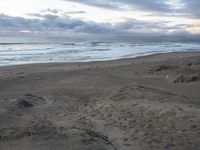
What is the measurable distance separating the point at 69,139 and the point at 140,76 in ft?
43.0

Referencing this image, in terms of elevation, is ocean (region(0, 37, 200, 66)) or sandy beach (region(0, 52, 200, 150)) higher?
ocean (region(0, 37, 200, 66))

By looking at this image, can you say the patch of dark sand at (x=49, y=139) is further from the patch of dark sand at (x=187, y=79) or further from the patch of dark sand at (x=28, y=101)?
the patch of dark sand at (x=187, y=79)

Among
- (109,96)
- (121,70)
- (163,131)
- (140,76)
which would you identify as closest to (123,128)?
(163,131)

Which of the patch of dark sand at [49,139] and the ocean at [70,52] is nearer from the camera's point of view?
the patch of dark sand at [49,139]

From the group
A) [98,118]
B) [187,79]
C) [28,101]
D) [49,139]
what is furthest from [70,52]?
[49,139]

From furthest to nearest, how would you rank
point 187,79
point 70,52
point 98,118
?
point 70,52, point 187,79, point 98,118

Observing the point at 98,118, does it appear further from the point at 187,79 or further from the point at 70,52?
the point at 70,52

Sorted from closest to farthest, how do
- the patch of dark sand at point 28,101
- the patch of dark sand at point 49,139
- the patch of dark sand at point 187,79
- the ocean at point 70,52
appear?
1. the patch of dark sand at point 49,139
2. the patch of dark sand at point 28,101
3. the patch of dark sand at point 187,79
4. the ocean at point 70,52

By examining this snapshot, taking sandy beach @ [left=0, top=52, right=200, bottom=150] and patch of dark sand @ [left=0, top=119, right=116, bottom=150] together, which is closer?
patch of dark sand @ [left=0, top=119, right=116, bottom=150]

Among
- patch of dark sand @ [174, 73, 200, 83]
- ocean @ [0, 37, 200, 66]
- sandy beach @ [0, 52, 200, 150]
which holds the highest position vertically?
ocean @ [0, 37, 200, 66]

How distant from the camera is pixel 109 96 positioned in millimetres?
12719

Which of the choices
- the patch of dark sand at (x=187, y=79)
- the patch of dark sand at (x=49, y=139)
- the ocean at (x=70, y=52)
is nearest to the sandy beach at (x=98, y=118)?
the patch of dark sand at (x=49, y=139)

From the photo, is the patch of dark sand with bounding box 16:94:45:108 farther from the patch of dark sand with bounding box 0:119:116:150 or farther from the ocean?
the ocean

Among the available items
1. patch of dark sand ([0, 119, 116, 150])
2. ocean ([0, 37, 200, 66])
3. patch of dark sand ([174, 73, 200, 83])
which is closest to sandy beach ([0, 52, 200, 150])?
patch of dark sand ([0, 119, 116, 150])
